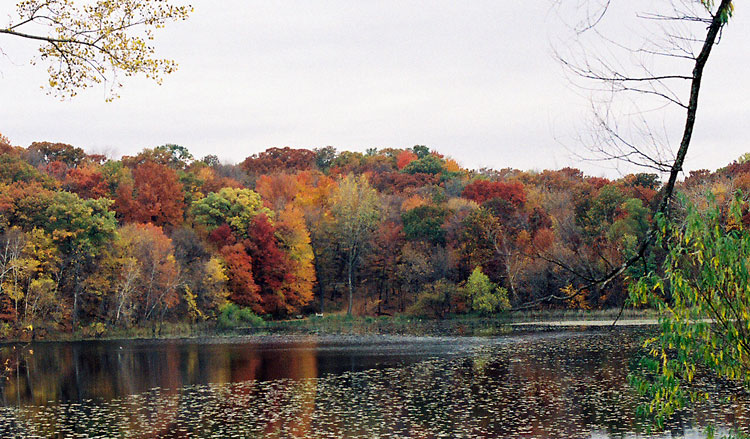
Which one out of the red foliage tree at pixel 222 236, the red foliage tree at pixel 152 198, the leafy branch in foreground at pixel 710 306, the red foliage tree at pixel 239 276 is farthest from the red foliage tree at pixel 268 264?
the leafy branch in foreground at pixel 710 306

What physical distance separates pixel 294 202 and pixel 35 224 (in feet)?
78.3

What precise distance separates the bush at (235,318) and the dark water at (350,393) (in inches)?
529

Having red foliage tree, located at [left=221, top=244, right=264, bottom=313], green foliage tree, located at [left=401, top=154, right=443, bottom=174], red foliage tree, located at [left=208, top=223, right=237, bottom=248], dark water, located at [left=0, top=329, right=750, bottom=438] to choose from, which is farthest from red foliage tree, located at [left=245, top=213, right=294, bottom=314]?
green foliage tree, located at [left=401, top=154, right=443, bottom=174]

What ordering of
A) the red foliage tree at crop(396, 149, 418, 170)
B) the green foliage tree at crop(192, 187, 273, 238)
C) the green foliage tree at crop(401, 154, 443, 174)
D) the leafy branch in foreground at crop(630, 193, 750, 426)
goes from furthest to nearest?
the red foliage tree at crop(396, 149, 418, 170) < the green foliage tree at crop(401, 154, 443, 174) < the green foliage tree at crop(192, 187, 273, 238) < the leafy branch in foreground at crop(630, 193, 750, 426)

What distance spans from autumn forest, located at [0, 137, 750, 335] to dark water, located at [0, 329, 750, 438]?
948cm

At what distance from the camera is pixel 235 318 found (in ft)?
183

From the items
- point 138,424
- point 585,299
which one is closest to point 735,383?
point 138,424

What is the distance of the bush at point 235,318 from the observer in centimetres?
5522

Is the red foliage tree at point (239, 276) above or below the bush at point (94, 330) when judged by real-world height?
above

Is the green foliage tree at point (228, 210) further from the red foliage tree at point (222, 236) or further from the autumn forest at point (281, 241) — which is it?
the red foliage tree at point (222, 236)

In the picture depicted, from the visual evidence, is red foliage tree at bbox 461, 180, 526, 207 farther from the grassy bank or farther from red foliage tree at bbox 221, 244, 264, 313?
red foliage tree at bbox 221, 244, 264, 313

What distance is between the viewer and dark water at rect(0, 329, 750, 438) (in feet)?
64.3

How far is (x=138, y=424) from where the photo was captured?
21016 mm

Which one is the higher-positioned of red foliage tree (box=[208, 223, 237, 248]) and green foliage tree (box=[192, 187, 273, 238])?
green foliage tree (box=[192, 187, 273, 238])
